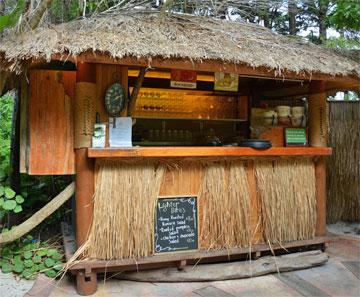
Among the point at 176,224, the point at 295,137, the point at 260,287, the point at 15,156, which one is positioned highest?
the point at 295,137

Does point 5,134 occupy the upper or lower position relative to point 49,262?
upper

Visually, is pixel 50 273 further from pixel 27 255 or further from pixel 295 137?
pixel 295 137

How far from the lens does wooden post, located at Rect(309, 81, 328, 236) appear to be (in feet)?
15.1

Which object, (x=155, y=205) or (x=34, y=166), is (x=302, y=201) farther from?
(x=34, y=166)

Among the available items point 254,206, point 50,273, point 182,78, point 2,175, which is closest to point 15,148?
point 2,175

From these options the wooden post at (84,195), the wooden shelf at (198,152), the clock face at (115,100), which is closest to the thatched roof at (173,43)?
the clock face at (115,100)

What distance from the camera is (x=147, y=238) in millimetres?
3762

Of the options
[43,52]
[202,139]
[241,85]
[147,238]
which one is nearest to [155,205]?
[147,238]

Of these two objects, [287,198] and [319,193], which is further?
[319,193]

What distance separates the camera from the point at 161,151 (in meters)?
3.68

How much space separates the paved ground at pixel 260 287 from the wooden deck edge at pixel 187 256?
20 centimetres

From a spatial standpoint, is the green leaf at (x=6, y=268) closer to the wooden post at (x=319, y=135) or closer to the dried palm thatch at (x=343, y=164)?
the wooden post at (x=319, y=135)

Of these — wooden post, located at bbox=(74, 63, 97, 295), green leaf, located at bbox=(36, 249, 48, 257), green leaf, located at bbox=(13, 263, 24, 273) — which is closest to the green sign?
wooden post, located at bbox=(74, 63, 97, 295)

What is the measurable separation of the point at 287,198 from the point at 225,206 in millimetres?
813
